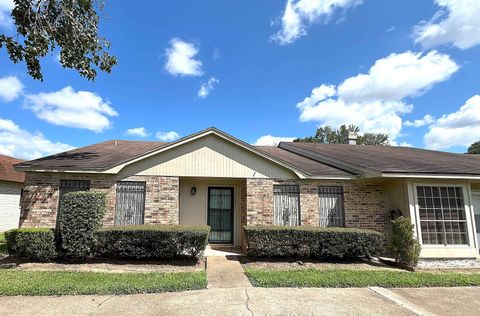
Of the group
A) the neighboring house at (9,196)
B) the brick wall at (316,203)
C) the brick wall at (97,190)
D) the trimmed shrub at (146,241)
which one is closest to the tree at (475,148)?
the brick wall at (316,203)

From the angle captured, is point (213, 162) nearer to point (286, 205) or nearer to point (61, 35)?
point (286, 205)

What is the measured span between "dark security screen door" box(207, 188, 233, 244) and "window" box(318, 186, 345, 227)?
3.50 metres

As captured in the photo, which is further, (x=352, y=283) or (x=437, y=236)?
(x=437, y=236)

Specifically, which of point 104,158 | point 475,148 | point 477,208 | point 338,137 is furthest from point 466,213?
point 475,148

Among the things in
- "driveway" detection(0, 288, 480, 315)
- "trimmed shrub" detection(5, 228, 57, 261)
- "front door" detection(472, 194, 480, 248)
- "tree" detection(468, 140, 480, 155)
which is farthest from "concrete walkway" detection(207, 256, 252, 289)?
"tree" detection(468, 140, 480, 155)

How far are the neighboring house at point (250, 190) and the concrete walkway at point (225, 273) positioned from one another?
2.05m

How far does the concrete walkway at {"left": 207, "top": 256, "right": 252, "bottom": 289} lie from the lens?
21.5 feet

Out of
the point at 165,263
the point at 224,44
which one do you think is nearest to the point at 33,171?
the point at 165,263

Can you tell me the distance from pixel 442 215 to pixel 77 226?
11.3 m

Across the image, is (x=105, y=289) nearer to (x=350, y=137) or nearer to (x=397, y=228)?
(x=397, y=228)

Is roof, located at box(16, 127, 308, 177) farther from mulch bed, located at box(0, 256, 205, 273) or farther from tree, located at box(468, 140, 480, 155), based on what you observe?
tree, located at box(468, 140, 480, 155)

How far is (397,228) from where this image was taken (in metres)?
9.13

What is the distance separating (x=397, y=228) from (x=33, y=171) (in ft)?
38.6

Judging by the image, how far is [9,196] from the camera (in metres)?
17.7
